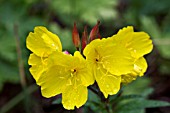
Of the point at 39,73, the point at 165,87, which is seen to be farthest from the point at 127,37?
the point at 165,87

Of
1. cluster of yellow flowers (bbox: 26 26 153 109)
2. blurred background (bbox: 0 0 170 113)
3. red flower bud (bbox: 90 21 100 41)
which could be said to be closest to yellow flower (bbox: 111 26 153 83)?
cluster of yellow flowers (bbox: 26 26 153 109)

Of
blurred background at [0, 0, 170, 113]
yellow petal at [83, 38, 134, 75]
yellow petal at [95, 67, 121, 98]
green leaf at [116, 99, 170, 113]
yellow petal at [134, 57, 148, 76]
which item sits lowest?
blurred background at [0, 0, 170, 113]

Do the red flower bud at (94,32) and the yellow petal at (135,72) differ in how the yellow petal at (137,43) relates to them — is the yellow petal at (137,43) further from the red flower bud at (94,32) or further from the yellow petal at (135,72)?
the red flower bud at (94,32)

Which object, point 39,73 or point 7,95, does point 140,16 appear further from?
point 39,73

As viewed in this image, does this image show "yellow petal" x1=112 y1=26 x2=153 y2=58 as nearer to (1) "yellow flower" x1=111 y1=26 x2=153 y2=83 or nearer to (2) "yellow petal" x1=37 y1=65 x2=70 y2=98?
(1) "yellow flower" x1=111 y1=26 x2=153 y2=83

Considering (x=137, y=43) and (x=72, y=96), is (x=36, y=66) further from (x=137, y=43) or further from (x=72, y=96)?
(x=137, y=43)

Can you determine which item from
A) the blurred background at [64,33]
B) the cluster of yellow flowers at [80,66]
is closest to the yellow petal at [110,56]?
the cluster of yellow flowers at [80,66]

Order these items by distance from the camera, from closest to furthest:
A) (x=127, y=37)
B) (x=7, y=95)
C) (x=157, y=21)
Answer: (x=127, y=37)
(x=7, y=95)
(x=157, y=21)
